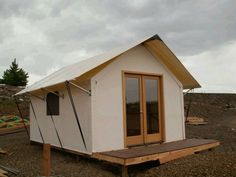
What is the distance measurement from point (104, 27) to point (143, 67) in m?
2.88

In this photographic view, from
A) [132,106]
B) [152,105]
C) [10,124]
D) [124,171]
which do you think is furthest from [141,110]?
[10,124]

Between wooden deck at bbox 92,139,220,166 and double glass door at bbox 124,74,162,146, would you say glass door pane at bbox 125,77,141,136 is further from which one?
wooden deck at bbox 92,139,220,166

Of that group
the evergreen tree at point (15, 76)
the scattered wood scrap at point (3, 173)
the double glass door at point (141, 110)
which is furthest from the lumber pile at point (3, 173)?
the evergreen tree at point (15, 76)

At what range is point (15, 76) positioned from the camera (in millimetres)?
27500

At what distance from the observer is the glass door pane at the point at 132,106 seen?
7.75m

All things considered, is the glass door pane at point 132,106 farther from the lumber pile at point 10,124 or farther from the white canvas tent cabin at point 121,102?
Answer: the lumber pile at point 10,124

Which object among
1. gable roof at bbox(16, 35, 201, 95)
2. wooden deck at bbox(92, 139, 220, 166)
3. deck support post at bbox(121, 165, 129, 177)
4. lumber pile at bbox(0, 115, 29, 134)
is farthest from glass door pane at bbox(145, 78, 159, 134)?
lumber pile at bbox(0, 115, 29, 134)

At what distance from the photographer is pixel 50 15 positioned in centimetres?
935

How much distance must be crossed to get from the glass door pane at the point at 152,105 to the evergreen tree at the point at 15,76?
21397 millimetres

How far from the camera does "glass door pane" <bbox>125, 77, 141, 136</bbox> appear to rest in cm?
775

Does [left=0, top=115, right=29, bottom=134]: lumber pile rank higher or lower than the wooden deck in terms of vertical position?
higher

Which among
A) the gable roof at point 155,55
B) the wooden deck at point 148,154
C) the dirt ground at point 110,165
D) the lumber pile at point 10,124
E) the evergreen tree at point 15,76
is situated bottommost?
the dirt ground at point 110,165

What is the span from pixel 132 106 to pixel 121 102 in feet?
1.32

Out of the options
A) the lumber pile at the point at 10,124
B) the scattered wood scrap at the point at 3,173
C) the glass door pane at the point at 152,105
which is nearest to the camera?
the scattered wood scrap at the point at 3,173
